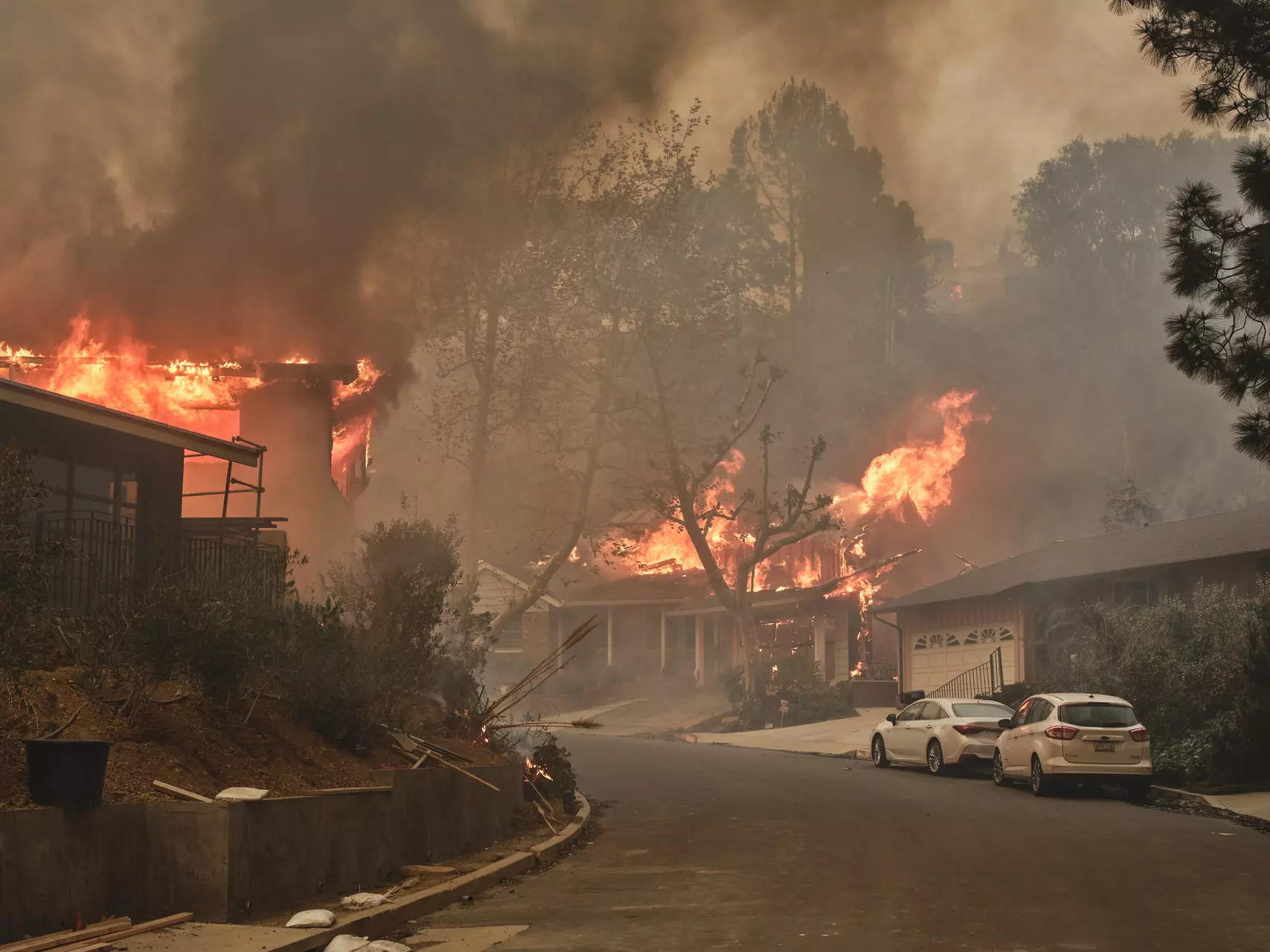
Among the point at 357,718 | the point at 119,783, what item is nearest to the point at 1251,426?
the point at 357,718

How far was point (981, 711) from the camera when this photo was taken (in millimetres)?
24328

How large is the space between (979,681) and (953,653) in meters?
2.76

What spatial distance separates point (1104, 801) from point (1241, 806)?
213 cm

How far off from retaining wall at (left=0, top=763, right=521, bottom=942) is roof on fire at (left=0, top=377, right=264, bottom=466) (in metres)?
7.91

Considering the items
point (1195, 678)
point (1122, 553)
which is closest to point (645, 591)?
point (1122, 553)

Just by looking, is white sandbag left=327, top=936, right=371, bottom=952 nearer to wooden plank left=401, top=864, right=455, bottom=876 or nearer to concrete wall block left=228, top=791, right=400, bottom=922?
concrete wall block left=228, top=791, right=400, bottom=922

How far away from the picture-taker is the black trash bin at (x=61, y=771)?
26.2 feet

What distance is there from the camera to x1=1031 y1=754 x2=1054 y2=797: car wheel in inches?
795

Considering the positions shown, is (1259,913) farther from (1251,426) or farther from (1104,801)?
(1104,801)

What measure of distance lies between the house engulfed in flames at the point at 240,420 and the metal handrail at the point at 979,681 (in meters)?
18.0

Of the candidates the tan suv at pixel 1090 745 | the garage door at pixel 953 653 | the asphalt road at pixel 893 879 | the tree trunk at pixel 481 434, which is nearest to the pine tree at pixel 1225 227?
the asphalt road at pixel 893 879

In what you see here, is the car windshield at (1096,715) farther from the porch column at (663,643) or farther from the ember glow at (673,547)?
the ember glow at (673,547)

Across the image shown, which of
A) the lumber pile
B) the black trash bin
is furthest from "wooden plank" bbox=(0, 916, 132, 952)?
the black trash bin

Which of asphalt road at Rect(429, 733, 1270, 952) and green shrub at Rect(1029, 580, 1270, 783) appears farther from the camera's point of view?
green shrub at Rect(1029, 580, 1270, 783)
